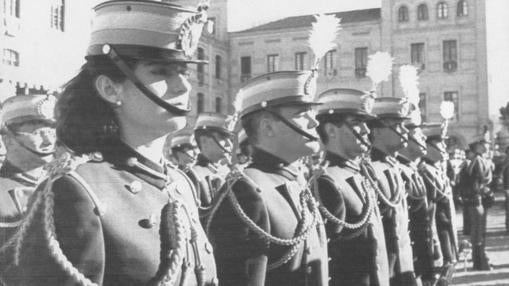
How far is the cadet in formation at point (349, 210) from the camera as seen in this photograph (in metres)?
4.66

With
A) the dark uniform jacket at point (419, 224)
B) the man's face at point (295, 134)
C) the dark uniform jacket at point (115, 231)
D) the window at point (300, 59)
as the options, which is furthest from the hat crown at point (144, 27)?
the window at point (300, 59)

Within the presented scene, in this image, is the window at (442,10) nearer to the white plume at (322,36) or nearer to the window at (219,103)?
the window at (219,103)

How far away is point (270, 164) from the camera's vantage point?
13.4ft

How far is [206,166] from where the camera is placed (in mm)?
9852

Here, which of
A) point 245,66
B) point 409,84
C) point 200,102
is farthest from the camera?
point 200,102

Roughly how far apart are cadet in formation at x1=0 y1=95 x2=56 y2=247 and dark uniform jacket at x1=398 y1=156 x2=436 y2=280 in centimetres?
379

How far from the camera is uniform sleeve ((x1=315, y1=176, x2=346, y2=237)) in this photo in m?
4.62

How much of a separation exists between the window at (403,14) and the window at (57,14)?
31.3 m

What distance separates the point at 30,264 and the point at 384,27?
3171cm

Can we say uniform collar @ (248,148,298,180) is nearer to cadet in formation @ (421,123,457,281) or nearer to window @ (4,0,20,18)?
window @ (4,0,20,18)

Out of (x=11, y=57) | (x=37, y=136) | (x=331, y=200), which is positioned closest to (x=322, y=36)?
(x=331, y=200)

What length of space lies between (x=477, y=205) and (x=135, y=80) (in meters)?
9.70

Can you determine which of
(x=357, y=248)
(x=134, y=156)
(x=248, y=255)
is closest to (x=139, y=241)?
(x=134, y=156)

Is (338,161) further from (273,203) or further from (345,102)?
(273,203)
